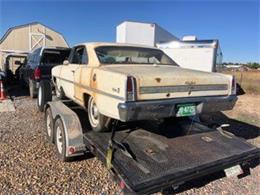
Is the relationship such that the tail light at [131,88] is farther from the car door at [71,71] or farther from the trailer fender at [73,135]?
the car door at [71,71]

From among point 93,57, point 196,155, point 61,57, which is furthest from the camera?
point 61,57

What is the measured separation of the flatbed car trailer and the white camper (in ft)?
17.1

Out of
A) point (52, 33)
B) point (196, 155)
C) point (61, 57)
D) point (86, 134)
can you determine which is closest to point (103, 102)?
point (86, 134)

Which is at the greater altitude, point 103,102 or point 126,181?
point 103,102

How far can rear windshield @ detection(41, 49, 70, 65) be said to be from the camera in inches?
369

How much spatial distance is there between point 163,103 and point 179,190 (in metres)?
1.17

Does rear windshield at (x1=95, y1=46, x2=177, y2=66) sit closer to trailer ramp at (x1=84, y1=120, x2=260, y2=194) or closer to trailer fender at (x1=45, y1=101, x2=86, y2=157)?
trailer fender at (x1=45, y1=101, x2=86, y2=157)

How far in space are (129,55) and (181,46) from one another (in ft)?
19.8

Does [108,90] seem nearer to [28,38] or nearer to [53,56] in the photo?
[53,56]

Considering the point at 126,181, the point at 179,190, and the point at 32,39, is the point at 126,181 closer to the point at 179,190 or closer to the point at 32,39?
the point at 179,190

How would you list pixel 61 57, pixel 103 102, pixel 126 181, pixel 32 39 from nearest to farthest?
pixel 126 181 → pixel 103 102 → pixel 61 57 → pixel 32 39

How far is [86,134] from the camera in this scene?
4.04 meters

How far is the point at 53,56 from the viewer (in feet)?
31.2

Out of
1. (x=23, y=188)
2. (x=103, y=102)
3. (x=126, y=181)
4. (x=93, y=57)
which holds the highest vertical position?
(x=93, y=57)
